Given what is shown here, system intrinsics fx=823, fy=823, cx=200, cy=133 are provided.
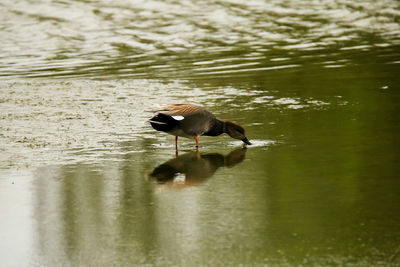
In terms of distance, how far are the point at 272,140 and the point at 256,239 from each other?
367cm

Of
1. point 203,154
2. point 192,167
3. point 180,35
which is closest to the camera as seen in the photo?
point 192,167

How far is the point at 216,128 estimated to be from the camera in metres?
9.23

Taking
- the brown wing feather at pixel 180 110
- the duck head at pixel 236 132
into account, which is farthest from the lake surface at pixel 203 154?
the brown wing feather at pixel 180 110

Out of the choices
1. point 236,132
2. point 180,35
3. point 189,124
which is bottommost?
point 236,132

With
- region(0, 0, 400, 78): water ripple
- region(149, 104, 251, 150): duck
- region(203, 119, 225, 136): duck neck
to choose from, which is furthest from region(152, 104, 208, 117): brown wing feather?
region(0, 0, 400, 78): water ripple

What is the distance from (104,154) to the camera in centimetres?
873

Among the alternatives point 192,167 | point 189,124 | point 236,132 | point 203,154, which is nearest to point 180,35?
point 236,132

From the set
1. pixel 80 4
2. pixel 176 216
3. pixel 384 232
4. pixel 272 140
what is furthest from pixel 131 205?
pixel 80 4

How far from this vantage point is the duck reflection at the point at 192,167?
7588mm

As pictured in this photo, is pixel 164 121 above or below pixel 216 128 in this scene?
above

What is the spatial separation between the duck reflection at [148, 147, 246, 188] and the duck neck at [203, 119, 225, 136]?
421mm

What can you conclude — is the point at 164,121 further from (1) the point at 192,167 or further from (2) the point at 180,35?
(2) the point at 180,35

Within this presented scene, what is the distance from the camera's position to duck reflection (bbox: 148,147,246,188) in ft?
24.9

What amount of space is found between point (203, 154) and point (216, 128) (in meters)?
0.52
